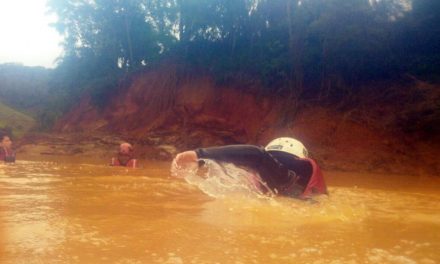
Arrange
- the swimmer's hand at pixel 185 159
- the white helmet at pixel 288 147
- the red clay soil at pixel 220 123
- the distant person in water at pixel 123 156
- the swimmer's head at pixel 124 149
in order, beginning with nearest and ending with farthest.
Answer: the swimmer's hand at pixel 185 159, the white helmet at pixel 288 147, the distant person in water at pixel 123 156, the swimmer's head at pixel 124 149, the red clay soil at pixel 220 123

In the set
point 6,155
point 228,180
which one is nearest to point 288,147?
point 228,180

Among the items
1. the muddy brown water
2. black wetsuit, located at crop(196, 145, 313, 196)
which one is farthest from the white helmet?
the muddy brown water

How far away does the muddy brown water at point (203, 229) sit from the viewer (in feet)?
7.23

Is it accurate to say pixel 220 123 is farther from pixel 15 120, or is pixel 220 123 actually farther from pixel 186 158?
pixel 15 120

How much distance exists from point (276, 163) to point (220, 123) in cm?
1410

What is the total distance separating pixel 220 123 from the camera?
710 inches

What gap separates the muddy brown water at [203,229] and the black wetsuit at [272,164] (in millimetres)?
180

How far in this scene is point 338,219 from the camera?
11.2ft

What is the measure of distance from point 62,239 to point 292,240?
4.55 ft

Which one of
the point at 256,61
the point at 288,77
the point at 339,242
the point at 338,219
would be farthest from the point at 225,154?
the point at 256,61

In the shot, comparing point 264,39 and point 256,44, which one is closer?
point 264,39

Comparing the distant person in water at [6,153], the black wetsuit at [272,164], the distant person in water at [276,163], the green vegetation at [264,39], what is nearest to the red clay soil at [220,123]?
the green vegetation at [264,39]

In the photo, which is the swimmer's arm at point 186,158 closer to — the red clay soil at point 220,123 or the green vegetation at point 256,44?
the red clay soil at point 220,123

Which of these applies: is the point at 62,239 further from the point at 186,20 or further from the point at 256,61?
the point at 186,20
